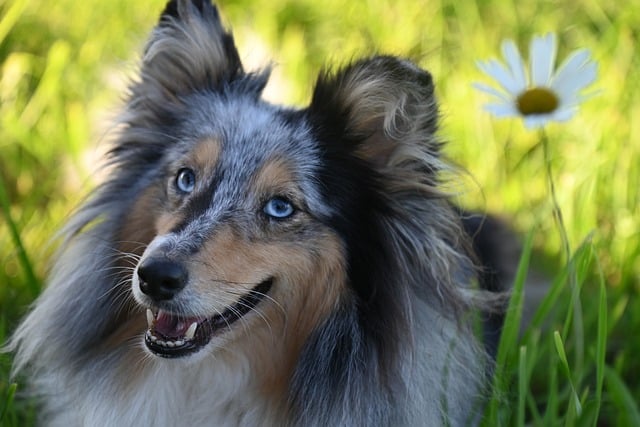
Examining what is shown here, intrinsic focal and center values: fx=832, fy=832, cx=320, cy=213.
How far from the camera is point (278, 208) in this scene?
2730 mm

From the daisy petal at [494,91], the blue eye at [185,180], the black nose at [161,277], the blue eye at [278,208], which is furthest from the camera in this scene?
the blue eye at [185,180]

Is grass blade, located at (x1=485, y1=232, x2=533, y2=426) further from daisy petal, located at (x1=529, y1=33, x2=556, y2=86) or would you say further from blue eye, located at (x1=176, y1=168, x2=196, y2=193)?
blue eye, located at (x1=176, y1=168, x2=196, y2=193)

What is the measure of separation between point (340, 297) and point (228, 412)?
0.58m

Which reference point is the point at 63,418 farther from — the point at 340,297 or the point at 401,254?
the point at 401,254

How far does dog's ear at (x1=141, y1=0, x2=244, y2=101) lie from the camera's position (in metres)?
3.08

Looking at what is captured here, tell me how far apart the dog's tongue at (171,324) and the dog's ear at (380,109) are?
0.79 m

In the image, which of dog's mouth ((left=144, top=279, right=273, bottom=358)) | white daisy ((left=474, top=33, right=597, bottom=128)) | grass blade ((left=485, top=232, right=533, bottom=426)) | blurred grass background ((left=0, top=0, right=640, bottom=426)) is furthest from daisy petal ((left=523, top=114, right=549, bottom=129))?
blurred grass background ((left=0, top=0, right=640, bottom=426))

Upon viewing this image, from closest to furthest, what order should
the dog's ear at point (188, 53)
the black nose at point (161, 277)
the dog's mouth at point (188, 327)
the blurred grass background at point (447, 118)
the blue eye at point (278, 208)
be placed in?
the black nose at point (161, 277)
the dog's mouth at point (188, 327)
the blue eye at point (278, 208)
the dog's ear at point (188, 53)
the blurred grass background at point (447, 118)

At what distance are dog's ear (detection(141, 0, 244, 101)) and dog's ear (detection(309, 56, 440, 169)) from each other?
0.45m

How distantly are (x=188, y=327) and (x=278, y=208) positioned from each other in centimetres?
48

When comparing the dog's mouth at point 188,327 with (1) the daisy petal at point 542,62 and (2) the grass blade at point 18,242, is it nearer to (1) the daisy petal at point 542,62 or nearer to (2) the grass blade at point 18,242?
(2) the grass blade at point 18,242

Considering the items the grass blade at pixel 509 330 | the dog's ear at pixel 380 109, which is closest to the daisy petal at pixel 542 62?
the dog's ear at pixel 380 109

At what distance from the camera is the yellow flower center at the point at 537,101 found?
2.56m

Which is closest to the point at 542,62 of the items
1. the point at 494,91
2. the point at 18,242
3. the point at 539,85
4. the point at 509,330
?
the point at 539,85
